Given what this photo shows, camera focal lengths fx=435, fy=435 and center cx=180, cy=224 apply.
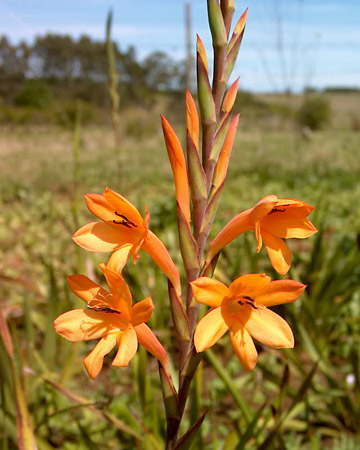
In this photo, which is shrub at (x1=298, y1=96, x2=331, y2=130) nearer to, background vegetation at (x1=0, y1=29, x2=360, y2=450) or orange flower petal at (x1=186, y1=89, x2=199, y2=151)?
background vegetation at (x1=0, y1=29, x2=360, y2=450)

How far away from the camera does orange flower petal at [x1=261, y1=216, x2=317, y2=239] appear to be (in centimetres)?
94

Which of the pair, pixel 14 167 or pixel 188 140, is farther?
pixel 14 167

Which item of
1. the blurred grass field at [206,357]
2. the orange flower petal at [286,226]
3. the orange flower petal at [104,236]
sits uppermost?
the orange flower petal at [286,226]

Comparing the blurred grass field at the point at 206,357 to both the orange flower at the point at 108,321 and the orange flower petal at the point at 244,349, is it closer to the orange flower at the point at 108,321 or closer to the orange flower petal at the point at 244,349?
the orange flower at the point at 108,321

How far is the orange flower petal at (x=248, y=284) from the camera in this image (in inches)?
32.8

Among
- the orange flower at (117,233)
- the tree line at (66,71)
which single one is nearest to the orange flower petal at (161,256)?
the orange flower at (117,233)

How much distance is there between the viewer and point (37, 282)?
346cm

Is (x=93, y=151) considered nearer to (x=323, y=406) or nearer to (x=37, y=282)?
(x=37, y=282)

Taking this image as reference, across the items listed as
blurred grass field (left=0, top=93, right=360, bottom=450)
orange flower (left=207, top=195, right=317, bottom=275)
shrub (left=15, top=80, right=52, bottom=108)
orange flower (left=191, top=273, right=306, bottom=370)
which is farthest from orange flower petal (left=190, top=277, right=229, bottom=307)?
shrub (left=15, top=80, right=52, bottom=108)

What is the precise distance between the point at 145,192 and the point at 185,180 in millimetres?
5631

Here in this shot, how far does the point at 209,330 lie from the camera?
0.79m

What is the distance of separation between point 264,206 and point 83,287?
40 centimetres

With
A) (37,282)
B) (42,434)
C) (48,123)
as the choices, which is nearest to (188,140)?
(42,434)

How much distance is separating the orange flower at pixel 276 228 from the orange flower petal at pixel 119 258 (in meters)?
0.17
